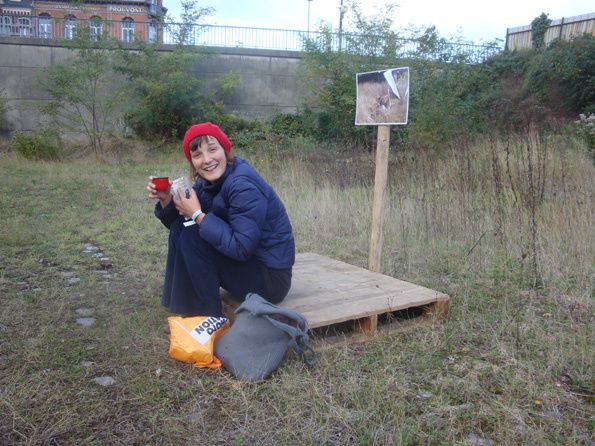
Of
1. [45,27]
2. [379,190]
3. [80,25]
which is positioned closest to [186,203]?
[379,190]

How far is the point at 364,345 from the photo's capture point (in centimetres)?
304

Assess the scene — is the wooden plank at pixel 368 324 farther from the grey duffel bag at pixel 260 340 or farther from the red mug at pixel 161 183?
the red mug at pixel 161 183

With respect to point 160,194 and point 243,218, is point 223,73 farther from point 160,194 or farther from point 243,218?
point 243,218

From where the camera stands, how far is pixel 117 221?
6621 mm

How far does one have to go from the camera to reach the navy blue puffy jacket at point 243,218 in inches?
108

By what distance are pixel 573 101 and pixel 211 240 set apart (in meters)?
14.8

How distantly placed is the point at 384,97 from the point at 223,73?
49.0 feet

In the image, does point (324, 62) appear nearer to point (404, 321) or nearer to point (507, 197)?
point (507, 197)

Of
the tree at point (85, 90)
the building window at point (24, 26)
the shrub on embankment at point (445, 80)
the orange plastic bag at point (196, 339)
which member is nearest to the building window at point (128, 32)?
the tree at point (85, 90)

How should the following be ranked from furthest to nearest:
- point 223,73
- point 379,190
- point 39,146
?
point 223,73 → point 39,146 → point 379,190

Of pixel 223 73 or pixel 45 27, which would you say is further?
pixel 45 27

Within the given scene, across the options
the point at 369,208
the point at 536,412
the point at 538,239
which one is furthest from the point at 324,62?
the point at 536,412

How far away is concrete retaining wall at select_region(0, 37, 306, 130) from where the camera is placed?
17.1 meters

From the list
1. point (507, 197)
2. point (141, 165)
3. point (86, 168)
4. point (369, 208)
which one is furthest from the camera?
point (141, 165)
